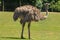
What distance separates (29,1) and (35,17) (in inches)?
1240

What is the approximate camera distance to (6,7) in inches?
1948

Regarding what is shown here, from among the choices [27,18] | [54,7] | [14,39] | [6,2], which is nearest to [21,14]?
[27,18]

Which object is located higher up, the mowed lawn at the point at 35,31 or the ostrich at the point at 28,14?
the ostrich at the point at 28,14

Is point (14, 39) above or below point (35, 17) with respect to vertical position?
below

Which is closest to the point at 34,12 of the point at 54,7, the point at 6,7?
the point at 54,7

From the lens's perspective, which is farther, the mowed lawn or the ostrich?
the mowed lawn

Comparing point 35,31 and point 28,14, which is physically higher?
point 28,14

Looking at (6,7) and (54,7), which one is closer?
(54,7)

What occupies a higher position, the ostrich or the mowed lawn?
the ostrich

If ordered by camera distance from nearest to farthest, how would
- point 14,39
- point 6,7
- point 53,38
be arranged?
1. point 14,39
2. point 53,38
3. point 6,7

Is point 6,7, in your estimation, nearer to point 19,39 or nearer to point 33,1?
point 33,1

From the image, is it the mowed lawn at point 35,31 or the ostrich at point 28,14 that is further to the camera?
the mowed lawn at point 35,31

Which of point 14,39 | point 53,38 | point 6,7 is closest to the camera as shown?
point 14,39

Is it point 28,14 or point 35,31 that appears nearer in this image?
point 28,14
